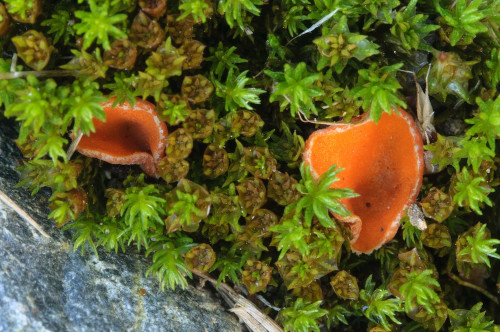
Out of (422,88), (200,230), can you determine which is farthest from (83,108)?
(422,88)

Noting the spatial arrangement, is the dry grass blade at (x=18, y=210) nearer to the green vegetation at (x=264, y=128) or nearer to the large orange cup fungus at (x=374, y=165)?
the green vegetation at (x=264, y=128)

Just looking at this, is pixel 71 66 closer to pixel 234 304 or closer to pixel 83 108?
pixel 83 108

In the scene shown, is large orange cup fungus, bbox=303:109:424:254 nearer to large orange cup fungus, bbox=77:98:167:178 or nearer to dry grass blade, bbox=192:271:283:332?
dry grass blade, bbox=192:271:283:332

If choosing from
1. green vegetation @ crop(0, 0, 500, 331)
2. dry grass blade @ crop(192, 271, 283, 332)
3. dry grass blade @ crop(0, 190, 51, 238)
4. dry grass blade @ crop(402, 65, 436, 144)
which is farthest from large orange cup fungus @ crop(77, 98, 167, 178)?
dry grass blade @ crop(402, 65, 436, 144)

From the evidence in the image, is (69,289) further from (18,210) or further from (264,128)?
(264,128)

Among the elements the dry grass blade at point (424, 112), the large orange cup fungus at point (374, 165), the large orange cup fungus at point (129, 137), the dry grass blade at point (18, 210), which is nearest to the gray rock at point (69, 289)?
the dry grass blade at point (18, 210)
